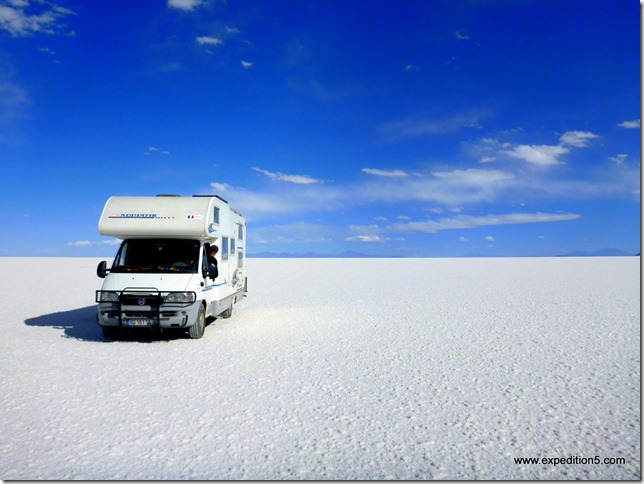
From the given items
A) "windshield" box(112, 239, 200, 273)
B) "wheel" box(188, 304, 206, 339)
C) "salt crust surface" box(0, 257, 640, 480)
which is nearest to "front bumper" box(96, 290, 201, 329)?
"wheel" box(188, 304, 206, 339)

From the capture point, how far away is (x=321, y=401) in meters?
6.93

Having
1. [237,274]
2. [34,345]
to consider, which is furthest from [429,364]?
[34,345]

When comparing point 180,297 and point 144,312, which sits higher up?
point 180,297

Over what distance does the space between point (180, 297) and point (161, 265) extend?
141 cm

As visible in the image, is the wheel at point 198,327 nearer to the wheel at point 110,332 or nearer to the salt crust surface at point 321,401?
the salt crust surface at point 321,401

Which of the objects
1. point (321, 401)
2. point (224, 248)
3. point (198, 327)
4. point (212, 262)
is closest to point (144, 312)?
point (198, 327)

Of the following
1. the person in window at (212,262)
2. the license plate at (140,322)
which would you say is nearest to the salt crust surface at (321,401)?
the license plate at (140,322)

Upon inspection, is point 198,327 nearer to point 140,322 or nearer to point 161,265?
point 140,322

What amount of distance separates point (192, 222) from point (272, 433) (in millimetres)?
6815

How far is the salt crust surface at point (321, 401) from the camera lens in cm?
497

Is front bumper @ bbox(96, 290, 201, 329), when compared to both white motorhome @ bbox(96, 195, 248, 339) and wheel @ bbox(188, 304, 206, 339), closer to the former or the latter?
white motorhome @ bbox(96, 195, 248, 339)

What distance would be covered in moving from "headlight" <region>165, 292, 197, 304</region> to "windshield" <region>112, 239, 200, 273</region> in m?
0.86

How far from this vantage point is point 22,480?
4602 millimetres

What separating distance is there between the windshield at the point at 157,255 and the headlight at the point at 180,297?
2.82ft
